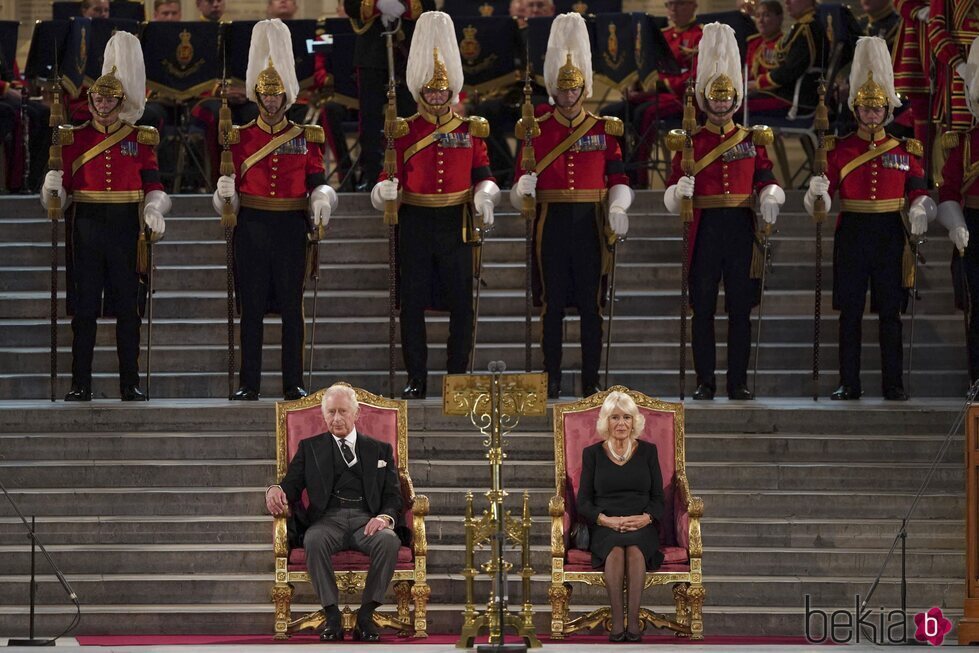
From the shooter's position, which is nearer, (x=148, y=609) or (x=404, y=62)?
(x=148, y=609)

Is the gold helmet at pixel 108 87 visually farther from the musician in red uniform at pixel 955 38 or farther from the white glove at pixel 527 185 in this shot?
Answer: the musician in red uniform at pixel 955 38

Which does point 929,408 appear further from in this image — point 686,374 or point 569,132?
point 569,132

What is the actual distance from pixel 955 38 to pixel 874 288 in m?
2.28

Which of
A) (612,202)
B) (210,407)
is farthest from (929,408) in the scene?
(210,407)

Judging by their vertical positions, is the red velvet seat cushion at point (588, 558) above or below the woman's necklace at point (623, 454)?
below

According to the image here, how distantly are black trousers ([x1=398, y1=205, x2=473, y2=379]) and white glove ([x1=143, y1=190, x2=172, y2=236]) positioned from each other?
134 centimetres

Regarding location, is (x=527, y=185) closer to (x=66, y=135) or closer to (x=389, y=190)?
(x=389, y=190)

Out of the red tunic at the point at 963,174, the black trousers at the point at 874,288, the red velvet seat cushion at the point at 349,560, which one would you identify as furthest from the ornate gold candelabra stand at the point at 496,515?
the red tunic at the point at 963,174

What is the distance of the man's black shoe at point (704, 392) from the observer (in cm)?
1122

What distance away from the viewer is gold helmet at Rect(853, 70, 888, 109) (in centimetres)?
1133

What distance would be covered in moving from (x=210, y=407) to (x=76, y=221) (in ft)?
4.76

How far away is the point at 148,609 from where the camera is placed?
959cm

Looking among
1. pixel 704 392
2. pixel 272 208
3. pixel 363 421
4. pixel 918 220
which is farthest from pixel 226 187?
pixel 918 220

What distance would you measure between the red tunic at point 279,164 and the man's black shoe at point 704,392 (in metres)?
2.39
